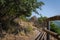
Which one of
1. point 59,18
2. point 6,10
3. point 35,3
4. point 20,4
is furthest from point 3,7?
point 59,18

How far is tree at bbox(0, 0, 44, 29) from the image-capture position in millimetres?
7785

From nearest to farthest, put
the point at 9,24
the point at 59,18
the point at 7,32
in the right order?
1. the point at 59,18
2. the point at 7,32
3. the point at 9,24

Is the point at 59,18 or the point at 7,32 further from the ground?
the point at 59,18

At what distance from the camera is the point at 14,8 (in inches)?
327

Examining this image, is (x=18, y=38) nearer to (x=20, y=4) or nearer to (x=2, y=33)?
(x=2, y=33)

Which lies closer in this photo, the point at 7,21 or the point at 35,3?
the point at 35,3

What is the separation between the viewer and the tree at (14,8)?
Result: 7785mm

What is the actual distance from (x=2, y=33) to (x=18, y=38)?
3.40 ft

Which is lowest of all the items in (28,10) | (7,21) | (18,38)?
(18,38)

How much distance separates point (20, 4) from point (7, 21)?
6.41 ft

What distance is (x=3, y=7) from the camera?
839 cm

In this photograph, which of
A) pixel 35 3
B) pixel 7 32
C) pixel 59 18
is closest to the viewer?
pixel 59 18

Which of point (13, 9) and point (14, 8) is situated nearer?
point (14, 8)

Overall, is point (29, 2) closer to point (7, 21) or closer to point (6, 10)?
point (6, 10)
